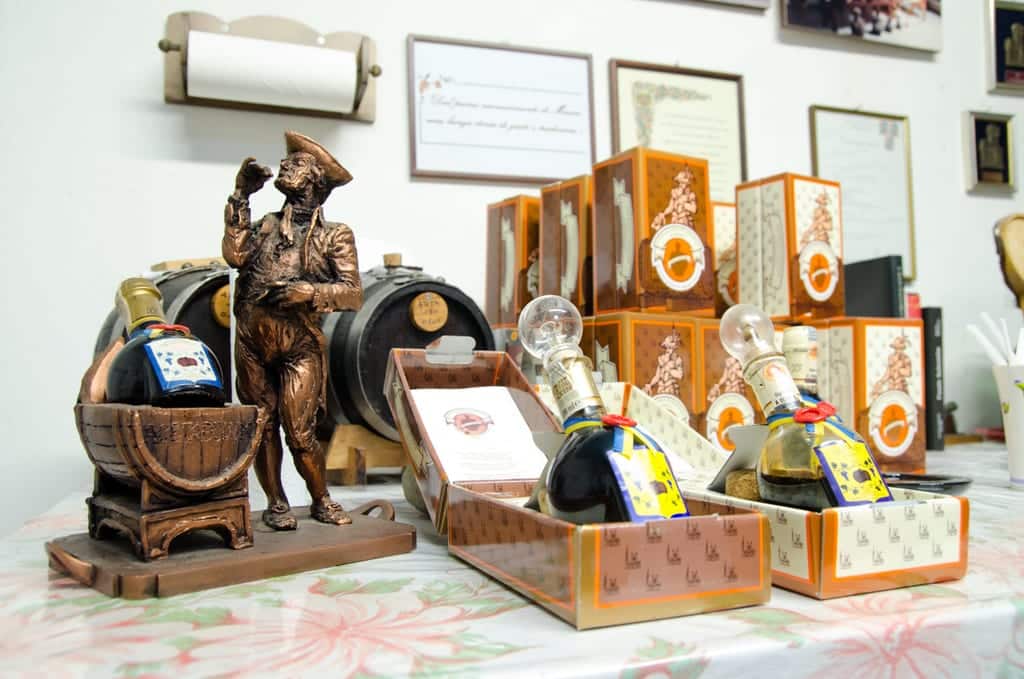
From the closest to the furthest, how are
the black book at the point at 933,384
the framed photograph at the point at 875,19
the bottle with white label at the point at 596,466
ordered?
the bottle with white label at the point at 596,466
the black book at the point at 933,384
the framed photograph at the point at 875,19

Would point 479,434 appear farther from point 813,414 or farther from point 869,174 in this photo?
point 869,174

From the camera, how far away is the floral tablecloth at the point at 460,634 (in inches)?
20.9

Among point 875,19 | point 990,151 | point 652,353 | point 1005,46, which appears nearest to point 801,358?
point 652,353

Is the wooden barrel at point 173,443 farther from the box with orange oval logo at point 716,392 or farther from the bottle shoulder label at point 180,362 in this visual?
the box with orange oval logo at point 716,392

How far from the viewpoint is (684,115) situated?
2182 mm

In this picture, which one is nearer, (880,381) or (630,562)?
(630,562)

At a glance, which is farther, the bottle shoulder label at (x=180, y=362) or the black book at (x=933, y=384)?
the black book at (x=933, y=384)

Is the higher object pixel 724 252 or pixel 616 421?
pixel 724 252

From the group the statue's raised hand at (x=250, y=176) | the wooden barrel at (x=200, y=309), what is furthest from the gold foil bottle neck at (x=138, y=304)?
the wooden barrel at (x=200, y=309)

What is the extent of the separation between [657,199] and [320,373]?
2.42ft

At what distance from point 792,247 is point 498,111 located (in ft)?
2.85

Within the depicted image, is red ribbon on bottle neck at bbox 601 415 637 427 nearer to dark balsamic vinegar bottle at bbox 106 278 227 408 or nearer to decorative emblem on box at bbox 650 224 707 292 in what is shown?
dark balsamic vinegar bottle at bbox 106 278 227 408

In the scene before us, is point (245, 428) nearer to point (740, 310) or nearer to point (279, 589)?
point (279, 589)

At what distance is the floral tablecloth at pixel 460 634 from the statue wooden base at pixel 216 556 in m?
0.01
